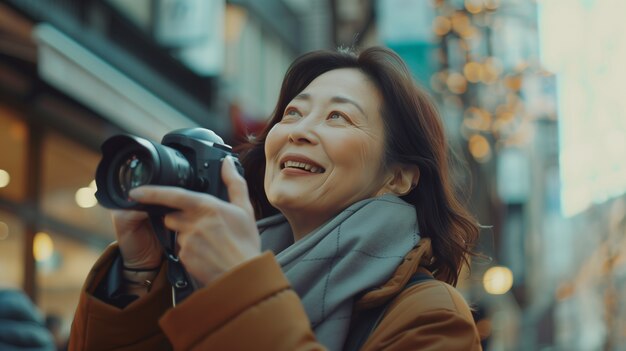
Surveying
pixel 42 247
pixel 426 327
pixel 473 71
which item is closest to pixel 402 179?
pixel 426 327

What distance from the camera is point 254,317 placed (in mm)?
1631

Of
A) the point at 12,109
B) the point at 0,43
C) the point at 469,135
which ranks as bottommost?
the point at 469,135

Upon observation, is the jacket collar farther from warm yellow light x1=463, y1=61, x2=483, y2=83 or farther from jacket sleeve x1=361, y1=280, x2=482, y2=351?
warm yellow light x1=463, y1=61, x2=483, y2=83

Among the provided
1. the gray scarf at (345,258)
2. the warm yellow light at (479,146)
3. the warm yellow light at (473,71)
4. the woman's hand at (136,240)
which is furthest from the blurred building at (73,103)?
the gray scarf at (345,258)

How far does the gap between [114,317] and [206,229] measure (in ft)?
1.68

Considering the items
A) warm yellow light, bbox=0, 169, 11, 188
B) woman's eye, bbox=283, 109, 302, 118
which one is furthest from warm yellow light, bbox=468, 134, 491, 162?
woman's eye, bbox=283, 109, 302, 118

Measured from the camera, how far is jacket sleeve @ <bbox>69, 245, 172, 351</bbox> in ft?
6.75

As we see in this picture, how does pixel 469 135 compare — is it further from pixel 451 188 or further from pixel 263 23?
pixel 451 188

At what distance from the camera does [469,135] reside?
56.7ft

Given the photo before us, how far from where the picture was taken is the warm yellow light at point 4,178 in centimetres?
966

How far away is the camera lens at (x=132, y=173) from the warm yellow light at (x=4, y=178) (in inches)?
329

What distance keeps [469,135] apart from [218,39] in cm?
552

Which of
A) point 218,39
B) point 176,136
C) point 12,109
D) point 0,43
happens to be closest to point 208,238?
point 176,136

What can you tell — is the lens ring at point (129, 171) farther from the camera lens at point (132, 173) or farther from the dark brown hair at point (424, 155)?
the dark brown hair at point (424, 155)
